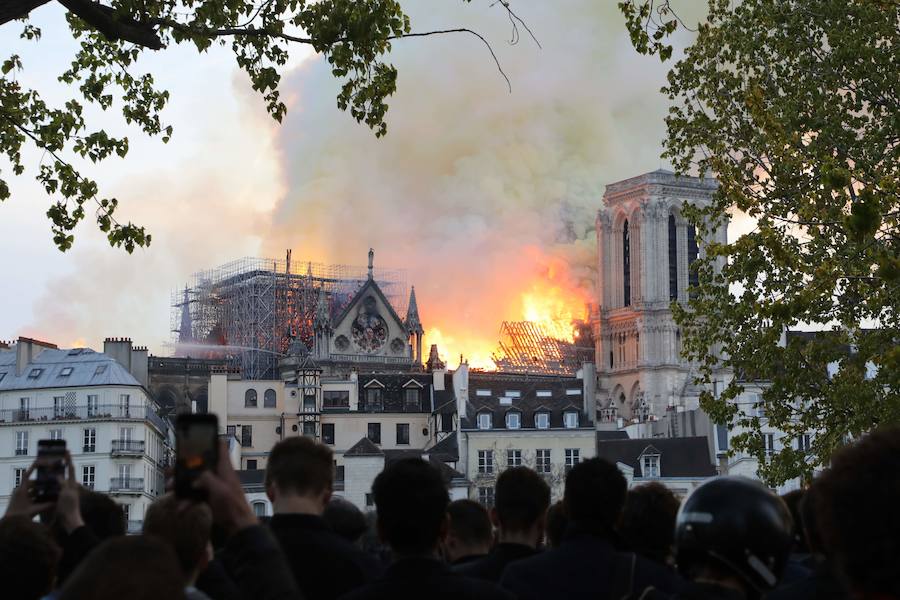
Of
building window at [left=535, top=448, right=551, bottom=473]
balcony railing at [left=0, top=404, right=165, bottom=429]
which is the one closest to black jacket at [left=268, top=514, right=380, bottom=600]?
balcony railing at [left=0, top=404, right=165, bottom=429]

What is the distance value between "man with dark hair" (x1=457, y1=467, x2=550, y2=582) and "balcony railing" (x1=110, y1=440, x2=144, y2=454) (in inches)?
2562

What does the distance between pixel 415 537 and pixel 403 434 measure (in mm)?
82255

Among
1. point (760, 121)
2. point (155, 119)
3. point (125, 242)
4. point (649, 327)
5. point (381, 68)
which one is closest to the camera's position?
point (381, 68)

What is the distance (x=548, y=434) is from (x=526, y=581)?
7281 centimetres

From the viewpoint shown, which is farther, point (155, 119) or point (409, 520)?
point (155, 119)

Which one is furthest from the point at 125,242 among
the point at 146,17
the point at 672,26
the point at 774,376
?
the point at 774,376

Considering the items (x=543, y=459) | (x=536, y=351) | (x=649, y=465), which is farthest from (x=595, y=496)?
(x=536, y=351)

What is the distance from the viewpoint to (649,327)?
149 m

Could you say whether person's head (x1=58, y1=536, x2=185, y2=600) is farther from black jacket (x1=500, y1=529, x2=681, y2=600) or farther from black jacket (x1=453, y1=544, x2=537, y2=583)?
black jacket (x1=453, y1=544, x2=537, y2=583)

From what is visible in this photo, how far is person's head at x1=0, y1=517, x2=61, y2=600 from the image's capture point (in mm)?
5883

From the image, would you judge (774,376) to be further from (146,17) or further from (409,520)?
(409,520)

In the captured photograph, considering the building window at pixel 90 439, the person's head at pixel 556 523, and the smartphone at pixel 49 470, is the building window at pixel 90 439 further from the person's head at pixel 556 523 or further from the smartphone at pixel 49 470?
the smartphone at pixel 49 470

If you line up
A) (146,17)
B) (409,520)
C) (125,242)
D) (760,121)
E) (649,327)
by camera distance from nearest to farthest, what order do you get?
(409,520) < (146,17) < (125,242) < (760,121) < (649,327)

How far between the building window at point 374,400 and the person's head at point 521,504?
80.7m
